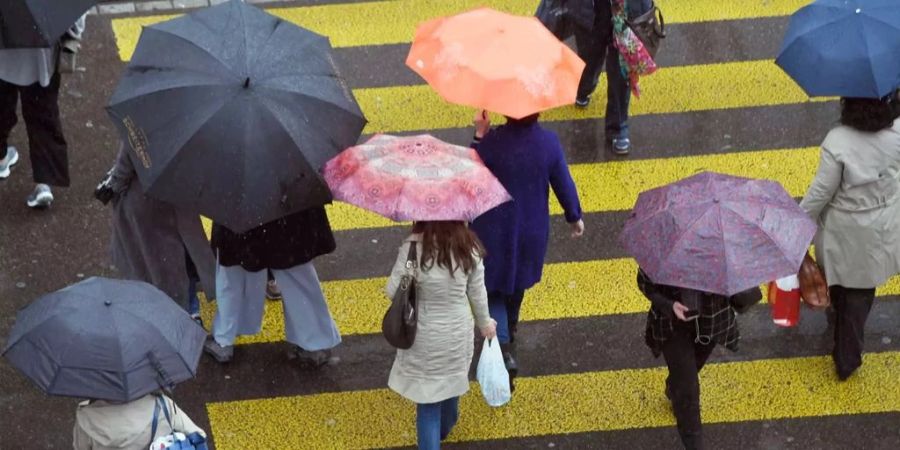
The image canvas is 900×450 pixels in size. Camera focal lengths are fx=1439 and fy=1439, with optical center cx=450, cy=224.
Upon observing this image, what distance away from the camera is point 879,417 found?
7.32 m

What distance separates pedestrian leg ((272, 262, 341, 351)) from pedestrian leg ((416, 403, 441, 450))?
0.95m

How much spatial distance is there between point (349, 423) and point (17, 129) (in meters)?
3.58

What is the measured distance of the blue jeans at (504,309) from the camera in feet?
23.7

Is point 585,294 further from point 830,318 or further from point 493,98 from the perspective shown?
point 493,98

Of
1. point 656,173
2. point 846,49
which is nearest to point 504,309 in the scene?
point 846,49

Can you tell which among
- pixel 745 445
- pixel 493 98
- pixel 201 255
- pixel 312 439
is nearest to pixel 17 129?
pixel 201 255

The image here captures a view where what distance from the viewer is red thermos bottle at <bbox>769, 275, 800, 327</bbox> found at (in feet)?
23.9

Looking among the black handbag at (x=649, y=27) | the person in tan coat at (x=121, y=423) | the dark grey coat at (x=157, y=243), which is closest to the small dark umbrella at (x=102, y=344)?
the person in tan coat at (x=121, y=423)

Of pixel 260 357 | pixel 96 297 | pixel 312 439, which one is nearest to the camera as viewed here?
pixel 96 297


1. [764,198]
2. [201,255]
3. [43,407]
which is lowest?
[43,407]

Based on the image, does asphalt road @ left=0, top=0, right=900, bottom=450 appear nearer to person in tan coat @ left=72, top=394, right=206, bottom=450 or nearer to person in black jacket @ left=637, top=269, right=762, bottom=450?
person in black jacket @ left=637, top=269, right=762, bottom=450

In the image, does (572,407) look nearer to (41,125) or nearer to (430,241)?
(430,241)

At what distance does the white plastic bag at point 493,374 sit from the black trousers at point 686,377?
31.1 inches

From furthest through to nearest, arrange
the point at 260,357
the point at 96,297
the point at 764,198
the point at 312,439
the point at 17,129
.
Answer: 1. the point at 17,129
2. the point at 260,357
3. the point at 312,439
4. the point at 764,198
5. the point at 96,297
